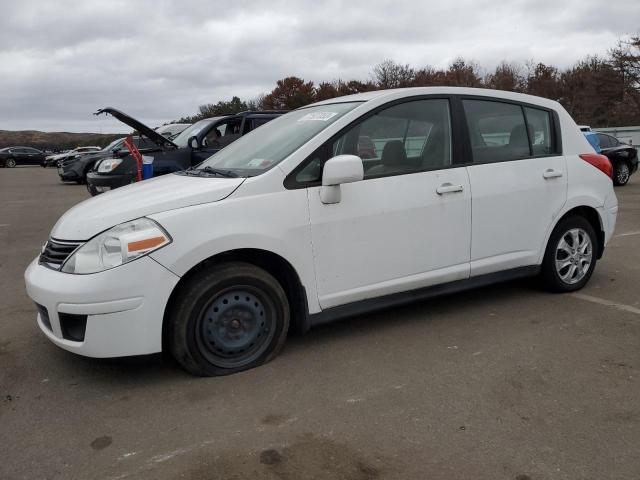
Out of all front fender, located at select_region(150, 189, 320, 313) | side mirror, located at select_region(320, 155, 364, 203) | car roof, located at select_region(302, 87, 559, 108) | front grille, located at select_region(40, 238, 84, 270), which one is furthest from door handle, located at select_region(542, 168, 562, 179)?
front grille, located at select_region(40, 238, 84, 270)

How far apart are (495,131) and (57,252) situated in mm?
3239

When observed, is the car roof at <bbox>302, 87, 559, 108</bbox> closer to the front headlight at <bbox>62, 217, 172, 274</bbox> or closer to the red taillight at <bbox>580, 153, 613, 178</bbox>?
the red taillight at <bbox>580, 153, 613, 178</bbox>

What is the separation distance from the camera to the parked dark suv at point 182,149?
8.83 m

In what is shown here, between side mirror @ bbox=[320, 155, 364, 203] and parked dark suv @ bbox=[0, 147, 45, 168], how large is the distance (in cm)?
4537

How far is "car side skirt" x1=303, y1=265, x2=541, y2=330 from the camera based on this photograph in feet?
12.0

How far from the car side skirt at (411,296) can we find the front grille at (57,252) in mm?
1484

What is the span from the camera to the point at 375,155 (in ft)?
12.6

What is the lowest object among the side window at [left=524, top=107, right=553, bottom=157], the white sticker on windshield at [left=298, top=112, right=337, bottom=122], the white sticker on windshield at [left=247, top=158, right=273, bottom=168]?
the white sticker on windshield at [left=247, top=158, right=273, bottom=168]

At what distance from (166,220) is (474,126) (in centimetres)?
242

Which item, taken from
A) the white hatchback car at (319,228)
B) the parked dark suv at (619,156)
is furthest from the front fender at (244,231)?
the parked dark suv at (619,156)

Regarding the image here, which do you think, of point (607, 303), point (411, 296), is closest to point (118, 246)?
point (411, 296)

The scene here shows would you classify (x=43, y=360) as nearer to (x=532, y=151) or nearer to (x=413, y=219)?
(x=413, y=219)

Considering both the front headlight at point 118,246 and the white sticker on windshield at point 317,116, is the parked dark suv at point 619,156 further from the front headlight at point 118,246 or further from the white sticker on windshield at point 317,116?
the front headlight at point 118,246

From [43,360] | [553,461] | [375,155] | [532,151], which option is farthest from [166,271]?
[532,151]
